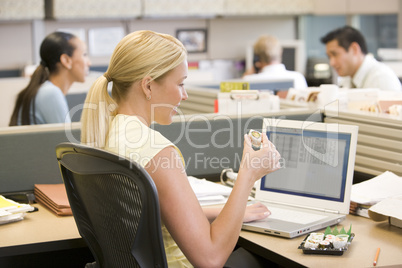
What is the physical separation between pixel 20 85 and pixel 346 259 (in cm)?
310

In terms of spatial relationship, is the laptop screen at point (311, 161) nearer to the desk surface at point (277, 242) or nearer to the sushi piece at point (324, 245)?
the desk surface at point (277, 242)

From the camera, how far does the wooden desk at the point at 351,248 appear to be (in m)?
1.53

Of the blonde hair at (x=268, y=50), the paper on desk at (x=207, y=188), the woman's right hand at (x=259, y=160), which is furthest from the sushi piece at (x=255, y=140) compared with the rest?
the blonde hair at (x=268, y=50)

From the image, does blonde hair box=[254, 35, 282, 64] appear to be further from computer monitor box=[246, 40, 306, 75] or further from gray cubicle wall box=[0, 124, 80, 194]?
gray cubicle wall box=[0, 124, 80, 194]

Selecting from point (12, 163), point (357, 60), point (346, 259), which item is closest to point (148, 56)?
point (346, 259)

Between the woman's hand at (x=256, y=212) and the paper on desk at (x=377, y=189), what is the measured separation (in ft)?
1.01

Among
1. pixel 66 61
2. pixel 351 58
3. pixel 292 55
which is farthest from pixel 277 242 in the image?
pixel 292 55

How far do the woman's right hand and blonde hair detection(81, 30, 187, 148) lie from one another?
31cm

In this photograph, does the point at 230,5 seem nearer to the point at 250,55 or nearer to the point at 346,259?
the point at 250,55

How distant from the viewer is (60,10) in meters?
5.50

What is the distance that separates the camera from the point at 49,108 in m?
3.21

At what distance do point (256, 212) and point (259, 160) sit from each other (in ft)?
0.98

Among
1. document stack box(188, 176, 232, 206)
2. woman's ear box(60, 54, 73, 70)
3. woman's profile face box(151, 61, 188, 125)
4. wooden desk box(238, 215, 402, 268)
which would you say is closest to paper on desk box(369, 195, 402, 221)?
wooden desk box(238, 215, 402, 268)

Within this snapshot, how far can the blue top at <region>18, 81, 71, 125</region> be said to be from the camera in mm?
3203
